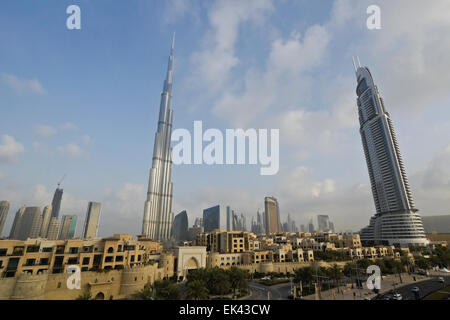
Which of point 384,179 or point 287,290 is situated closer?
point 287,290

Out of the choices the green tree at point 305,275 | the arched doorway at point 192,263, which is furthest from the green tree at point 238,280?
the arched doorway at point 192,263

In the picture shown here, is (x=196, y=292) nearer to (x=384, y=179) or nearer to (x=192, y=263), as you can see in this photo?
(x=192, y=263)

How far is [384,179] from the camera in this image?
144125 millimetres

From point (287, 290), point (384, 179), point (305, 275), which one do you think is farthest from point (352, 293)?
point (384, 179)

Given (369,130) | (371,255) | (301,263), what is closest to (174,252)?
(301,263)

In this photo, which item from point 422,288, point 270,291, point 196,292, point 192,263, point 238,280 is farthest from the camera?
point 192,263

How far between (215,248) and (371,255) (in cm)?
7057

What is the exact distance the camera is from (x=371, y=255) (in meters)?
100

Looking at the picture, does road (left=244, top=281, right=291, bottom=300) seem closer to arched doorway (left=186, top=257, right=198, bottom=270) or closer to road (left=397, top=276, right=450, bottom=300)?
arched doorway (left=186, top=257, right=198, bottom=270)

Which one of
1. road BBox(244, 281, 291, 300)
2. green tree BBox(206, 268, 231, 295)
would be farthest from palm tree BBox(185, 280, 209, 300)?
road BBox(244, 281, 291, 300)

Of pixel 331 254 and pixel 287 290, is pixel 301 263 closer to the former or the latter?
pixel 331 254

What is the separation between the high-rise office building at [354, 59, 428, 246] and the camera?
129625 millimetres

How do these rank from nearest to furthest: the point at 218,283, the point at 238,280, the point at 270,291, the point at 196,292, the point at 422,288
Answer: the point at 196,292
the point at 218,283
the point at 238,280
the point at 422,288
the point at 270,291
